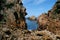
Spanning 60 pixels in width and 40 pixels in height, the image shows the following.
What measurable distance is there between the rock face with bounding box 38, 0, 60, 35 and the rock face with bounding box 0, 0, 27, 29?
350 inches

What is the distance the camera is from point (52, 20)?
6316cm

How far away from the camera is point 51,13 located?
76.1 m

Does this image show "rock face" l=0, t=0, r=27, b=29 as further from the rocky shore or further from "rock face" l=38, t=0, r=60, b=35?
"rock face" l=38, t=0, r=60, b=35

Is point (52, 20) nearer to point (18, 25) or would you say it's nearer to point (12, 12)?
point (18, 25)

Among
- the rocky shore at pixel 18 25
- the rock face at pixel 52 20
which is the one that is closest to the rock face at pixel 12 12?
the rocky shore at pixel 18 25

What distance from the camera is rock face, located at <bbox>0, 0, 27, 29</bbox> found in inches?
1935

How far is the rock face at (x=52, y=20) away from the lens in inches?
2358

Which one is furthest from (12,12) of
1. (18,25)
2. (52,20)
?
(52,20)

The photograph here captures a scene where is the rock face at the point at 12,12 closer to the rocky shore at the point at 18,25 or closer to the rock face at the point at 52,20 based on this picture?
the rocky shore at the point at 18,25

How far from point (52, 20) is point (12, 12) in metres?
15.4

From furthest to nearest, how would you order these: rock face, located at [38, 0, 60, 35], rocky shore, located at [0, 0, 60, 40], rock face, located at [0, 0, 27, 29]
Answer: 1. rock face, located at [38, 0, 60, 35]
2. rock face, located at [0, 0, 27, 29]
3. rocky shore, located at [0, 0, 60, 40]

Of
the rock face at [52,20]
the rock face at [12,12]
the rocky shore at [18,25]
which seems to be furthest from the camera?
the rock face at [52,20]

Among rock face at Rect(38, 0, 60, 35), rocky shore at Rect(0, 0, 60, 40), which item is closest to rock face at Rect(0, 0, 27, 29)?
rocky shore at Rect(0, 0, 60, 40)

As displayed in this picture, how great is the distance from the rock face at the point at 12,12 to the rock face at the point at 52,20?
8.90 metres
